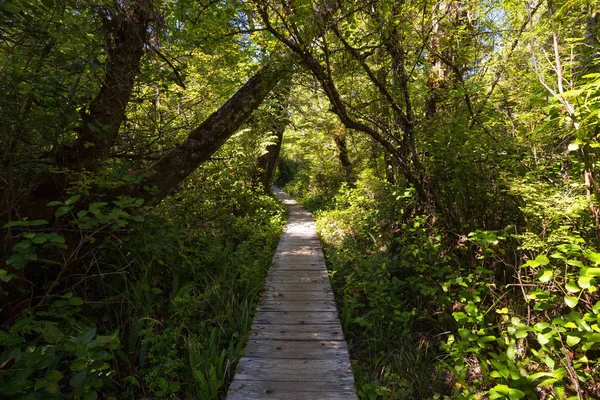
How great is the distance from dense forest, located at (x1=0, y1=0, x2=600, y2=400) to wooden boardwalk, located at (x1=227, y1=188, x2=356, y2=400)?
0.21 m

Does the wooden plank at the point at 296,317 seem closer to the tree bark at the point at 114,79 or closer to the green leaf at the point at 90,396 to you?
the green leaf at the point at 90,396

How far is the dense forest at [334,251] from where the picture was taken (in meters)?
2.33

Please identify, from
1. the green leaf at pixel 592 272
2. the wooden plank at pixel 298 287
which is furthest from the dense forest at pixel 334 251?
the wooden plank at pixel 298 287

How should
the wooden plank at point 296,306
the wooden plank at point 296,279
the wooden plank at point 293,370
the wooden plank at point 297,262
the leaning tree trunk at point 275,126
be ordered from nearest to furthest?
1. the wooden plank at point 293,370
2. the wooden plank at point 296,306
3. the wooden plank at point 296,279
4. the wooden plank at point 297,262
5. the leaning tree trunk at point 275,126

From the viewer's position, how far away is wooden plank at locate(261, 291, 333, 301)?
4016 mm

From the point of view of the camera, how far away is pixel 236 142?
850 centimetres

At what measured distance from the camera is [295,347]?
9.86ft

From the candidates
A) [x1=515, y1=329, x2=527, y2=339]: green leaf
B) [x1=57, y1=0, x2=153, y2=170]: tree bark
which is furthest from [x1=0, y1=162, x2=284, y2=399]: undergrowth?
[x1=515, y1=329, x2=527, y2=339]: green leaf

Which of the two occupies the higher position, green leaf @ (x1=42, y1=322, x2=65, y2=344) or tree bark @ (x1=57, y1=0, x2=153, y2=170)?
tree bark @ (x1=57, y1=0, x2=153, y2=170)

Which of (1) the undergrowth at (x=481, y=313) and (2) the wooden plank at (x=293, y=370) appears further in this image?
(2) the wooden plank at (x=293, y=370)

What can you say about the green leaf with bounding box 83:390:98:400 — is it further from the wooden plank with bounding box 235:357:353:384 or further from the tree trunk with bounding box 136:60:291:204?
the tree trunk with bounding box 136:60:291:204

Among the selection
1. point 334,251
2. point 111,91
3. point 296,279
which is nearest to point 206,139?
point 111,91

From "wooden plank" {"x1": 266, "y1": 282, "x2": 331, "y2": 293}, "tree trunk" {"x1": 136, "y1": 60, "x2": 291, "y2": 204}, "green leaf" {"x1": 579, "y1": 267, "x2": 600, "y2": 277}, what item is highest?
"tree trunk" {"x1": 136, "y1": 60, "x2": 291, "y2": 204}

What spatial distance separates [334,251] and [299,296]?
6.62 feet
